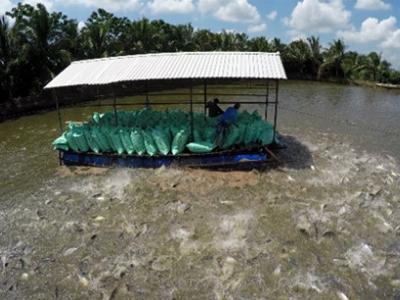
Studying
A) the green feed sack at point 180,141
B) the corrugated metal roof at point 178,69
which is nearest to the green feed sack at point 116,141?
the corrugated metal roof at point 178,69

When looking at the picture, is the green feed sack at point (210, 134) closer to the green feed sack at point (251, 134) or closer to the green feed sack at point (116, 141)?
the green feed sack at point (251, 134)

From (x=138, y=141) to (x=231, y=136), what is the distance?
8.91ft

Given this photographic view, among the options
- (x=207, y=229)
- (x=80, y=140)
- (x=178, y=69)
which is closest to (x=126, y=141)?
(x=80, y=140)

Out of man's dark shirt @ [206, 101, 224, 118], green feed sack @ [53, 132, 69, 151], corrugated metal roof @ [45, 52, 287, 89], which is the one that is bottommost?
green feed sack @ [53, 132, 69, 151]

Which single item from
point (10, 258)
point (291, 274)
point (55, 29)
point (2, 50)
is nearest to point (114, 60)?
point (10, 258)

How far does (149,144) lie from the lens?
37.1 feet

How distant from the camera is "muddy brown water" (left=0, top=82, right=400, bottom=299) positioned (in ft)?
22.0

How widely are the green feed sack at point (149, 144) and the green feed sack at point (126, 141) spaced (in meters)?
0.46

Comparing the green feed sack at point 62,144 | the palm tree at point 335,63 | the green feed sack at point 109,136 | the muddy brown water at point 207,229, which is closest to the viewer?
the muddy brown water at point 207,229

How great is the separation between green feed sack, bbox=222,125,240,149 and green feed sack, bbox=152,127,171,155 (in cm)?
163

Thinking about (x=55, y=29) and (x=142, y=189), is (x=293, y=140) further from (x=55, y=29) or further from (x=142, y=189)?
(x=55, y=29)

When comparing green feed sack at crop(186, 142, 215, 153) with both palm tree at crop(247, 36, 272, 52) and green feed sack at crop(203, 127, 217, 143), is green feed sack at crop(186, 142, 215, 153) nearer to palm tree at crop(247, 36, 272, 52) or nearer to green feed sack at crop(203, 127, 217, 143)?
green feed sack at crop(203, 127, 217, 143)

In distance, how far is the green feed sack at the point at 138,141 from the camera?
11266 mm

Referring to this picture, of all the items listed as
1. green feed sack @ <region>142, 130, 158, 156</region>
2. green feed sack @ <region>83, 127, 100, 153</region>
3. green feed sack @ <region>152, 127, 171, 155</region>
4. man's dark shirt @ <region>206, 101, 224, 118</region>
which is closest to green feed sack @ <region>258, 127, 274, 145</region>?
man's dark shirt @ <region>206, 101, 224, 118</region>
